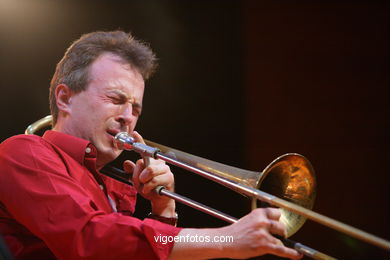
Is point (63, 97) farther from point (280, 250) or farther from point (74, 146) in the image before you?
point (280, 250)

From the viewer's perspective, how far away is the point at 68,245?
1.16 metres

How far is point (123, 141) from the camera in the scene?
69.2 inches

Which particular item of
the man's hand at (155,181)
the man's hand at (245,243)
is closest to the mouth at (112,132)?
the man's hand at (155,181)

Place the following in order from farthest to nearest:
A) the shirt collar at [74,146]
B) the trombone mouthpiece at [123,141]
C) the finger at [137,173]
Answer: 1. the finger at [137,173]
2. the trombone mouthpiece at [123,141]
3. the shirt collar at [74,146]

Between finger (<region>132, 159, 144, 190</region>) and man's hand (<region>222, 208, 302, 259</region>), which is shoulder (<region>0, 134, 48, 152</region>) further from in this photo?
man's hand (<region>222, 208, 302, 259</region>)

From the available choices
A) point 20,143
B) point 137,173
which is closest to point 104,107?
point 137,173

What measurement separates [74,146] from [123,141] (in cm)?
22

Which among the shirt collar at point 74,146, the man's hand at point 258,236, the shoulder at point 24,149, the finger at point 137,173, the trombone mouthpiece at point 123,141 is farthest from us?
the finger at point 137,173

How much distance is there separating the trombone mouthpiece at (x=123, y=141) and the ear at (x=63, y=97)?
285 millimetres

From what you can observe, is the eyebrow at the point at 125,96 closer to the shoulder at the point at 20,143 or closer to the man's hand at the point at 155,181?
the man's hand at the point at 155,181

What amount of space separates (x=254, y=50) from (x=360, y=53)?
0.81m

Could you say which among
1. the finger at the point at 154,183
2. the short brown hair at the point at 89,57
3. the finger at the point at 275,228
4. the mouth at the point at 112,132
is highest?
the short brown hair at the point at 89,57

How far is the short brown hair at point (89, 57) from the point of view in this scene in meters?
1.89

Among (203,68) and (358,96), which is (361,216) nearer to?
(358,96)
